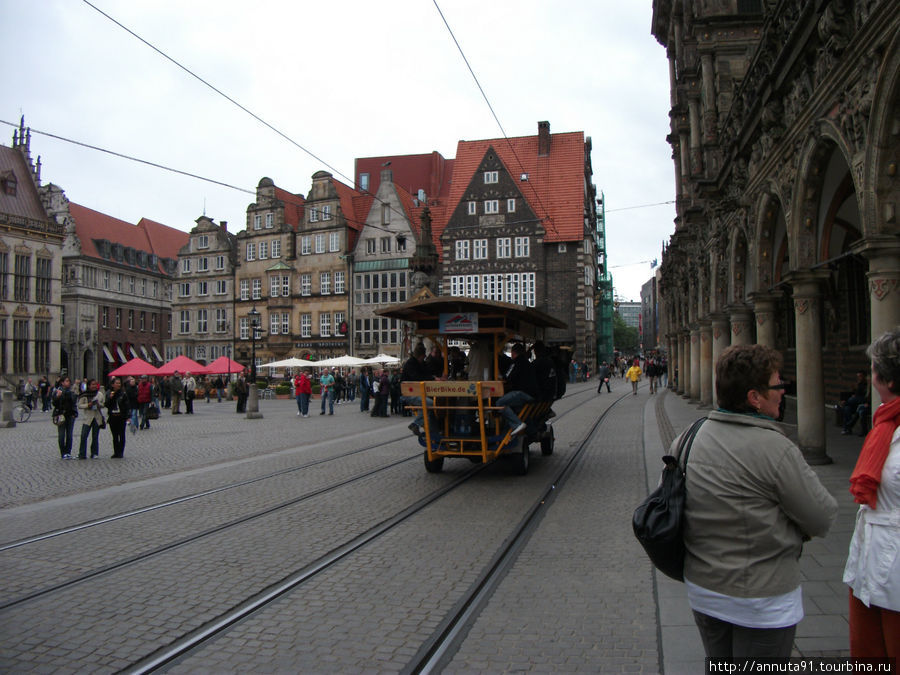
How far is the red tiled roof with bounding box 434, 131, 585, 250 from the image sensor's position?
2050 inches

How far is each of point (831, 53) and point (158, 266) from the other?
7284 centimetres

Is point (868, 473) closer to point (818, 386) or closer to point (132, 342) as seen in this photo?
point (818, 386)

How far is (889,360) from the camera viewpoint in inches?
110

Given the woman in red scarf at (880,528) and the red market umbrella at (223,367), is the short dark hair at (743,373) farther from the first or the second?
the red market umbrella at (223,367)

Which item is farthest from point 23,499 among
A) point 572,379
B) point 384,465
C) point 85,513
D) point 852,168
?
point 572,379

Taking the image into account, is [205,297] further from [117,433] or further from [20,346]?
[117,433]

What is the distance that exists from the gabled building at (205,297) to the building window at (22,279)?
11.4 meters

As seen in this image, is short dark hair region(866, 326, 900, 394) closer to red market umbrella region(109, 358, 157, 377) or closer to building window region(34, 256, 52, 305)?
red market umbrella region(109, 358, 157, 377)

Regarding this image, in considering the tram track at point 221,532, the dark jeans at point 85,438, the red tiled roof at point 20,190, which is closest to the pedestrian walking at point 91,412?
the dark jeans at point 85,438

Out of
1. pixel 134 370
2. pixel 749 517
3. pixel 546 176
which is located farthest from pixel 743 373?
pixel 546 176

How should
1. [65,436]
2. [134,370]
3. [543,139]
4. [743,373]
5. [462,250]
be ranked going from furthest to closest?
[543,139], [462,250], [134,370], [65,436], [743,373]

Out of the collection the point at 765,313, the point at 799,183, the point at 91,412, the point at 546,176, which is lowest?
the point at 91,412

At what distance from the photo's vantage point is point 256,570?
5.93 metres

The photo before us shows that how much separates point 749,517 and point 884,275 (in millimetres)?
6821
